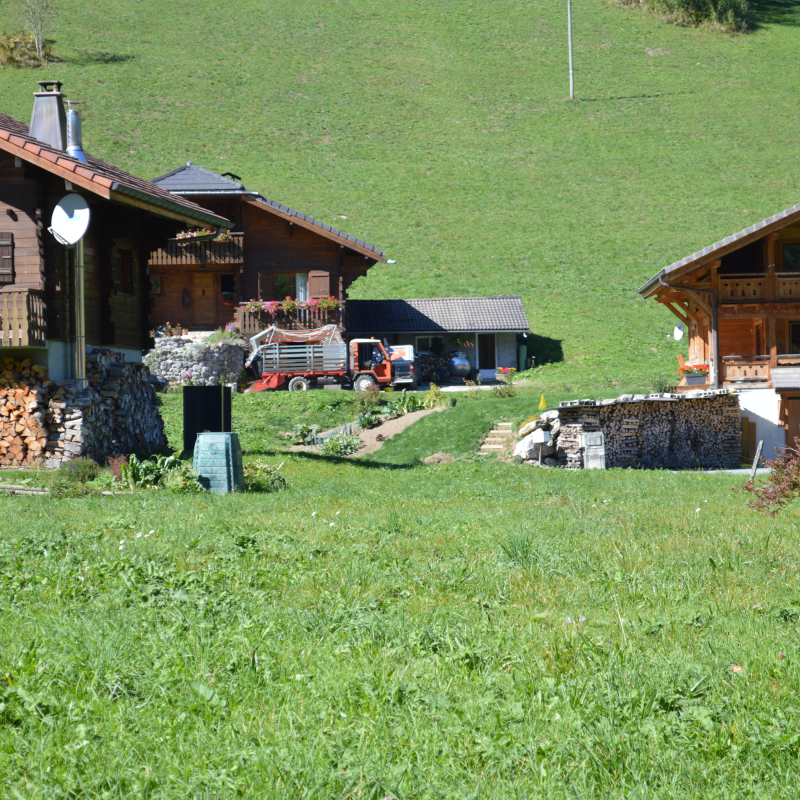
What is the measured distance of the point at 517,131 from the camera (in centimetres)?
7175

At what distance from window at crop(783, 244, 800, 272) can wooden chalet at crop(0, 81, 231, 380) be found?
1871 centimetres

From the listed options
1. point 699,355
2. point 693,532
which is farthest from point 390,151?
point 693,532

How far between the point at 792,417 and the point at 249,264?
74.5 feet

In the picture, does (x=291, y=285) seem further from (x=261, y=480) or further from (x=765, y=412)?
(x=261, y=480)

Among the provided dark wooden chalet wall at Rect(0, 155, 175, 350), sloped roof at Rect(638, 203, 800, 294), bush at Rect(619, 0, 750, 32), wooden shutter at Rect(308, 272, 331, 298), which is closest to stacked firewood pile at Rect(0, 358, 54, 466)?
dark wooden chalet wall at Rect(0, 155, 175, 350)

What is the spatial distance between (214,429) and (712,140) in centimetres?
6450

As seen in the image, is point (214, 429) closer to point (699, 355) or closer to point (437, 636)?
point (437, 636)

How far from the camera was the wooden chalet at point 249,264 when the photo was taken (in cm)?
3750

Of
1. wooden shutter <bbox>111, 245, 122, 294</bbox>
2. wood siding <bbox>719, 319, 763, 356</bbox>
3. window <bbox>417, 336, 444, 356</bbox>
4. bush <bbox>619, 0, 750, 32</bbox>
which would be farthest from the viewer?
bush <bbox>619, 0, 750, 32</bbox>

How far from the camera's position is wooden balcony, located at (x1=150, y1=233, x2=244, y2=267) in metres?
37.7

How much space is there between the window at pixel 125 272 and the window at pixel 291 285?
18.6 meters

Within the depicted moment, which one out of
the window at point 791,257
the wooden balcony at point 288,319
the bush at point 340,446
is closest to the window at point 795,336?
the window at point 791,257

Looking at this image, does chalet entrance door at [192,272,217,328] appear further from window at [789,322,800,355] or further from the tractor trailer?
window at [789,322,800,355]

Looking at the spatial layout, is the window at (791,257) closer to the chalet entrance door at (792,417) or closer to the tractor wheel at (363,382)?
the chalet entrance door at (792,417)
